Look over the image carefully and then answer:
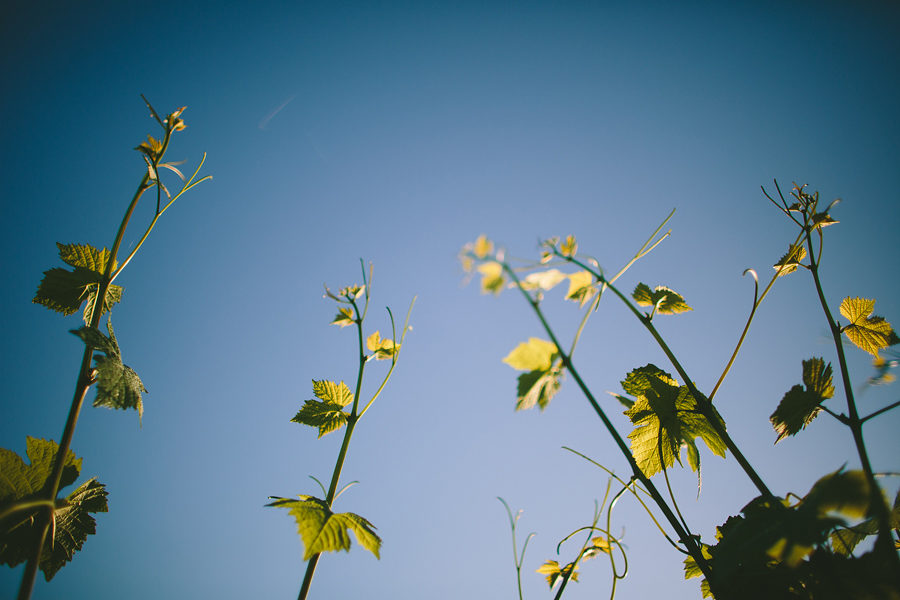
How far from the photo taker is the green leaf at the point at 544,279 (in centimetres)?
55

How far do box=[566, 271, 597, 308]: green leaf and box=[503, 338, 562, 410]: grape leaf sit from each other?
0.60 ft

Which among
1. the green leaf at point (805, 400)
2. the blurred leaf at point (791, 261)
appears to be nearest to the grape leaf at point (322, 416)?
the green leaf at point (805, 400)

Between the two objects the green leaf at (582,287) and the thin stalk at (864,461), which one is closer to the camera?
the thin stalk at (864,461)

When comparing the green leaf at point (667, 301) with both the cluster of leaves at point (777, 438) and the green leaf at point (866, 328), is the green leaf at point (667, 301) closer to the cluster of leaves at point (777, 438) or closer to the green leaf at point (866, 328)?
the cluster of leaves at point (777, 438)

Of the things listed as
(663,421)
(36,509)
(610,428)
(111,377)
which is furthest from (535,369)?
(36,509)

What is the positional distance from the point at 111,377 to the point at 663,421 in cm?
108

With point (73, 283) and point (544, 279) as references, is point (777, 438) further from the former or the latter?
point (73, 283)

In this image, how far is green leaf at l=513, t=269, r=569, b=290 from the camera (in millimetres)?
554

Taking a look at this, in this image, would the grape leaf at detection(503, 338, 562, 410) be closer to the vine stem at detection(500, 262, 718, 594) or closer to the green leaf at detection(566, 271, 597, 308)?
the vine stem at detection(500, 262, 718, 594)

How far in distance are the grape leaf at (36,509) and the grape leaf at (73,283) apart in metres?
0.31

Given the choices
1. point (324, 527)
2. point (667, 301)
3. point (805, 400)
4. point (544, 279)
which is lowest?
point (324, 527)

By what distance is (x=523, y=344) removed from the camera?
0.54m

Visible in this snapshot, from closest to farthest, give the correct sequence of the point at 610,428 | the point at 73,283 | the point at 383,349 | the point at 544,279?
the point at 610,428, the point at 544,279, the point at 73,283, the point at 383,349

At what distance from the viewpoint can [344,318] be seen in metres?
0.93
